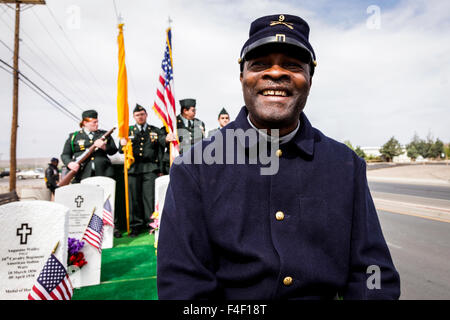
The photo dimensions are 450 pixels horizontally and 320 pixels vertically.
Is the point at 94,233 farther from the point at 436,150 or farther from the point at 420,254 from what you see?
the point at 436,150

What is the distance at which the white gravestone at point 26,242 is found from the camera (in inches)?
99.3

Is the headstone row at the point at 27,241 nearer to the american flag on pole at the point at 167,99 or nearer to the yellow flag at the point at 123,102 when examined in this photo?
the american flag on pole at the point at 167,99

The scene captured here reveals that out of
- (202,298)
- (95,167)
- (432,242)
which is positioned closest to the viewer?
(202,298)

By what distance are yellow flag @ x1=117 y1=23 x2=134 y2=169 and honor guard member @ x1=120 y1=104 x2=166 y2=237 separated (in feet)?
1.45

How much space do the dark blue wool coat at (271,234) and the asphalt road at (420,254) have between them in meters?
2.52

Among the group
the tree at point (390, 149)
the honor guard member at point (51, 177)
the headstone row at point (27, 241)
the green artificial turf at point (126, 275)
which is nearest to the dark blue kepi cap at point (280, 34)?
the headstone row at point (27, 241)

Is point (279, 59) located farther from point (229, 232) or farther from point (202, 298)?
point (202, 298)

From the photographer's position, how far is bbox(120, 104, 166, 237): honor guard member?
6219 mm

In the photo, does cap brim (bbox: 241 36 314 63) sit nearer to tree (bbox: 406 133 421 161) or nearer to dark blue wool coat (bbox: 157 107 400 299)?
dark blue wool coat (bbox: 157 107 400 299)

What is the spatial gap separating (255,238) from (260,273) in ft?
0.48

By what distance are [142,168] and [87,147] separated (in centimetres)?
123

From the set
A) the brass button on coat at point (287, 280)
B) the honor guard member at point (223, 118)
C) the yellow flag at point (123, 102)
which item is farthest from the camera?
the honor guard member at point (223, 118)
